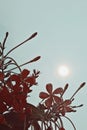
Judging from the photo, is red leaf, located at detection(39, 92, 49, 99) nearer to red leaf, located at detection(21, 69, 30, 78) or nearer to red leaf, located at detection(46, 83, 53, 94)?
red leaf, located at detection(46, 83, 53, 94)

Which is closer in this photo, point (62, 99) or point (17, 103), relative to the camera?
point (17, 103)

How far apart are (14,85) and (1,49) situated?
20 cm

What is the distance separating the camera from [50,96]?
40.7 inches

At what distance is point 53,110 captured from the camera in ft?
3.01

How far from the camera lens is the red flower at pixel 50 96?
3.22ft

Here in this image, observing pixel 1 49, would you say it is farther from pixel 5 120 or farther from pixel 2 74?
pixel 5 120

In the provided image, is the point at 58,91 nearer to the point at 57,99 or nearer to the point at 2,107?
the point at 57,99

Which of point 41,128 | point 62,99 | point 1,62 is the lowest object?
point 41,128

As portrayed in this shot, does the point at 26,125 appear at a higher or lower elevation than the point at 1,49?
lower

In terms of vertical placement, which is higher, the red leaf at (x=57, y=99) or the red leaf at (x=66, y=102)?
the red leaf at (x=57, y=99)

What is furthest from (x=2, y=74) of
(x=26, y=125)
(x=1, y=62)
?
(x=26, y=125)

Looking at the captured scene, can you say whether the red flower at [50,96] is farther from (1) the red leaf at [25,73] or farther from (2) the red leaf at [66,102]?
(1) the red leaf at [25,73]

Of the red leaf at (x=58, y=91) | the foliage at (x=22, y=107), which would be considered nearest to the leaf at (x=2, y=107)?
the foliage at (x=22, y=107)

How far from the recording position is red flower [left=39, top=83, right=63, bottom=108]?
98 cm
